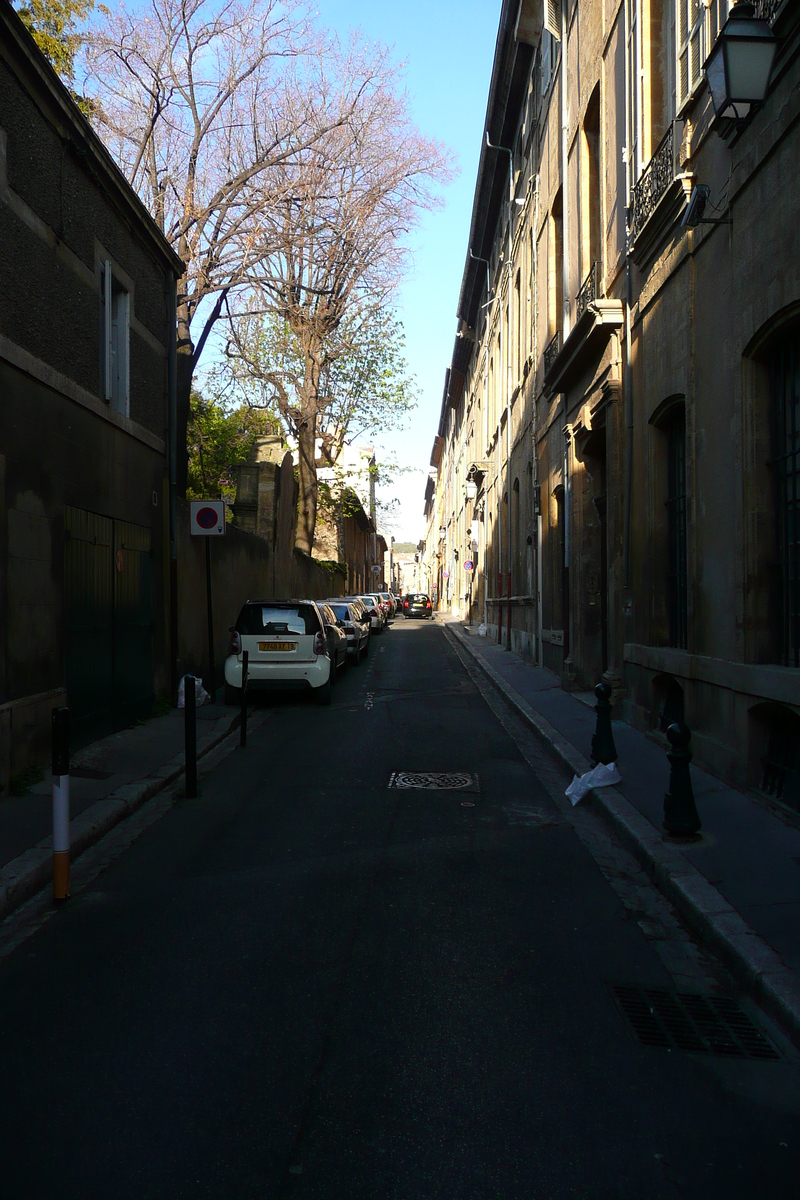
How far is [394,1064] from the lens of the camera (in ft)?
11.5

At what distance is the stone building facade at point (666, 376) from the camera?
24.0 ft

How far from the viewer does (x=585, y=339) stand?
13359 mm

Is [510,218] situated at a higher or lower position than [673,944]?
higher

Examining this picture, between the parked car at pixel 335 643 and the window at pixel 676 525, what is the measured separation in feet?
19.5

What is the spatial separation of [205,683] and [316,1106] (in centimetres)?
1233

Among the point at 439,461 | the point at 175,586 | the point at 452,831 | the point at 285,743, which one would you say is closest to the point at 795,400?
the point at 452,831

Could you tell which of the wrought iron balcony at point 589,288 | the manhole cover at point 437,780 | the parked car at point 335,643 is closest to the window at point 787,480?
the manhole cover at point 437,780

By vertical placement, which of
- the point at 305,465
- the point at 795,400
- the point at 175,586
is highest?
the point at 305,465

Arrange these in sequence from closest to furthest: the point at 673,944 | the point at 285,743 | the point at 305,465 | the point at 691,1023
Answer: the point at 691,1023, the point at 673,944, the point at 285,743, the point at 305,465

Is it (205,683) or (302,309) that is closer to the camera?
(205,683)

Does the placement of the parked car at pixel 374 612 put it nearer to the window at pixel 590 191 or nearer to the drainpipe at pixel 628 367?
the window at pixel 590 191

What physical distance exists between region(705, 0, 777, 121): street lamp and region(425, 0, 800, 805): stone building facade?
0.11 metres

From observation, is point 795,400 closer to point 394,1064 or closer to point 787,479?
point 787,479

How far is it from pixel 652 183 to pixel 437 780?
7094 millimetres
